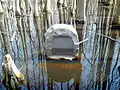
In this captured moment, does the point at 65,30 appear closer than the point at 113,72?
Yes

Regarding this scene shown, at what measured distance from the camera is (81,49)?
1662mm

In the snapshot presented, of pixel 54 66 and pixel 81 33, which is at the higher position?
pixel 81 33

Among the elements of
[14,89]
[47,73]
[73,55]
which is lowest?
[14,89]

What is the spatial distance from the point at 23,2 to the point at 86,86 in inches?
30.1

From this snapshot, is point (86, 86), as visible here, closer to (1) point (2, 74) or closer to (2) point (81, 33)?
(2) point (81, 33)

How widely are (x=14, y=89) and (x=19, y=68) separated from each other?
168 mm

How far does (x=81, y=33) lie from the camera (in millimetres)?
1619

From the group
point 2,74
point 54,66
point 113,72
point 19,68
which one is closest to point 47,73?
point 54,66

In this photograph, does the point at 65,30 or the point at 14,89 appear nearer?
the point at 65,30

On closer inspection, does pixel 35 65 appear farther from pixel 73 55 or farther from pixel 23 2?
pixel 23 2

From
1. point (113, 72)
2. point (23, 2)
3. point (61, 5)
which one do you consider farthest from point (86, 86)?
point (23, 2)

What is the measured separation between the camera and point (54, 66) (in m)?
1.70

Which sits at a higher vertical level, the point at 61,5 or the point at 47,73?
the point at 61,5

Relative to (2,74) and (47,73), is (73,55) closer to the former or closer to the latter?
(47,73)
